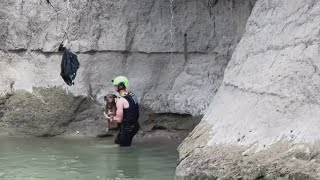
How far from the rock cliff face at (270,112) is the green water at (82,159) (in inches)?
36.1

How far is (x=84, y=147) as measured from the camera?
29.9ft

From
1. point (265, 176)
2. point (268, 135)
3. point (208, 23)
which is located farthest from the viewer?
point (208, 23)

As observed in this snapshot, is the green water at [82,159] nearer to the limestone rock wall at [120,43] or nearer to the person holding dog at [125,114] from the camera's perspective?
the person holding dog at [125,114]

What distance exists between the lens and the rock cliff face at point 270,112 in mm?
5242

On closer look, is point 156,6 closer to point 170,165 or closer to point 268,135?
point 170,165

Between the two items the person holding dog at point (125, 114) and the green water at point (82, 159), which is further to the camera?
the person holding dog at point (125, 114)

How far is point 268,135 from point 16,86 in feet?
19.2

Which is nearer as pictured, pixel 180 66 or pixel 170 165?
pixel 170 165

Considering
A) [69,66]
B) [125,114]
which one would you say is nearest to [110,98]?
[125,114]

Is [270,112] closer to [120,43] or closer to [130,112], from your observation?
[130,112]

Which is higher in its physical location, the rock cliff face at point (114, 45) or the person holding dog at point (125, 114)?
the rock cliff face at point (114, 45)

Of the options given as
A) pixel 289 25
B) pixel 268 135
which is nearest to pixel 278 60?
pixel 289 25

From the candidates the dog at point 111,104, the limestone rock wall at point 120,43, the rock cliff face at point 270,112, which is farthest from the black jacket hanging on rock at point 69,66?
the rock cliff face at point 270,112

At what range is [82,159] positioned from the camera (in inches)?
321
